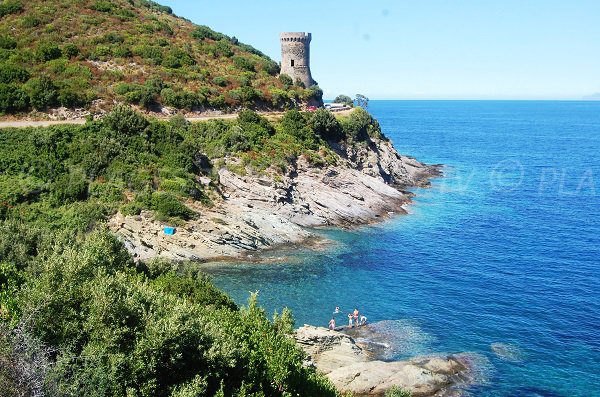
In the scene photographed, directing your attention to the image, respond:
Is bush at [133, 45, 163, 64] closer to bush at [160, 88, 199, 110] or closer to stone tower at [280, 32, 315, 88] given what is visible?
bush at [160, 88, 199, 110]

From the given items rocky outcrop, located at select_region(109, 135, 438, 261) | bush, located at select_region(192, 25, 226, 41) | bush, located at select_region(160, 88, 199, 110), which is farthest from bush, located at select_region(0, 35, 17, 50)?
rocky outcrop, located at select_region(109, 135, 438, 261)

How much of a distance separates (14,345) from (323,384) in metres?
14.2

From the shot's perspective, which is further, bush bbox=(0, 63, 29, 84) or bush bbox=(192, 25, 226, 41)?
bush bbox=(192, 25, 226, 41)

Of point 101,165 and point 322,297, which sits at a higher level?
point 101,165

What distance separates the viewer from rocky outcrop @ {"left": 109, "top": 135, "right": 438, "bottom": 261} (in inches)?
1823

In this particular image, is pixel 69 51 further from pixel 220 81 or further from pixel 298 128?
pixel 298 128

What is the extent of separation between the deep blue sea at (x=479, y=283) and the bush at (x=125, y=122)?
21.1 metres

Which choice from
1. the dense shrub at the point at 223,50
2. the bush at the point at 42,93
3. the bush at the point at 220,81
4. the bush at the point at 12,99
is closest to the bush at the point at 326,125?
the bush at the point at 220,81

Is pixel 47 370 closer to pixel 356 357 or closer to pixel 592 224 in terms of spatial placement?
pixel 356 357

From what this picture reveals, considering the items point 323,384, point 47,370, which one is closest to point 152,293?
point 47,370

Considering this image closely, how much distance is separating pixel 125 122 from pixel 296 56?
40271 mm

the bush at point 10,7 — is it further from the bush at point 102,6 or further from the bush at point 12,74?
the bush at point 12,74

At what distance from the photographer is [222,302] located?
2923cm

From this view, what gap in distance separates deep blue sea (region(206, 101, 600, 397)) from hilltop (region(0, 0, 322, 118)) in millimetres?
28121
